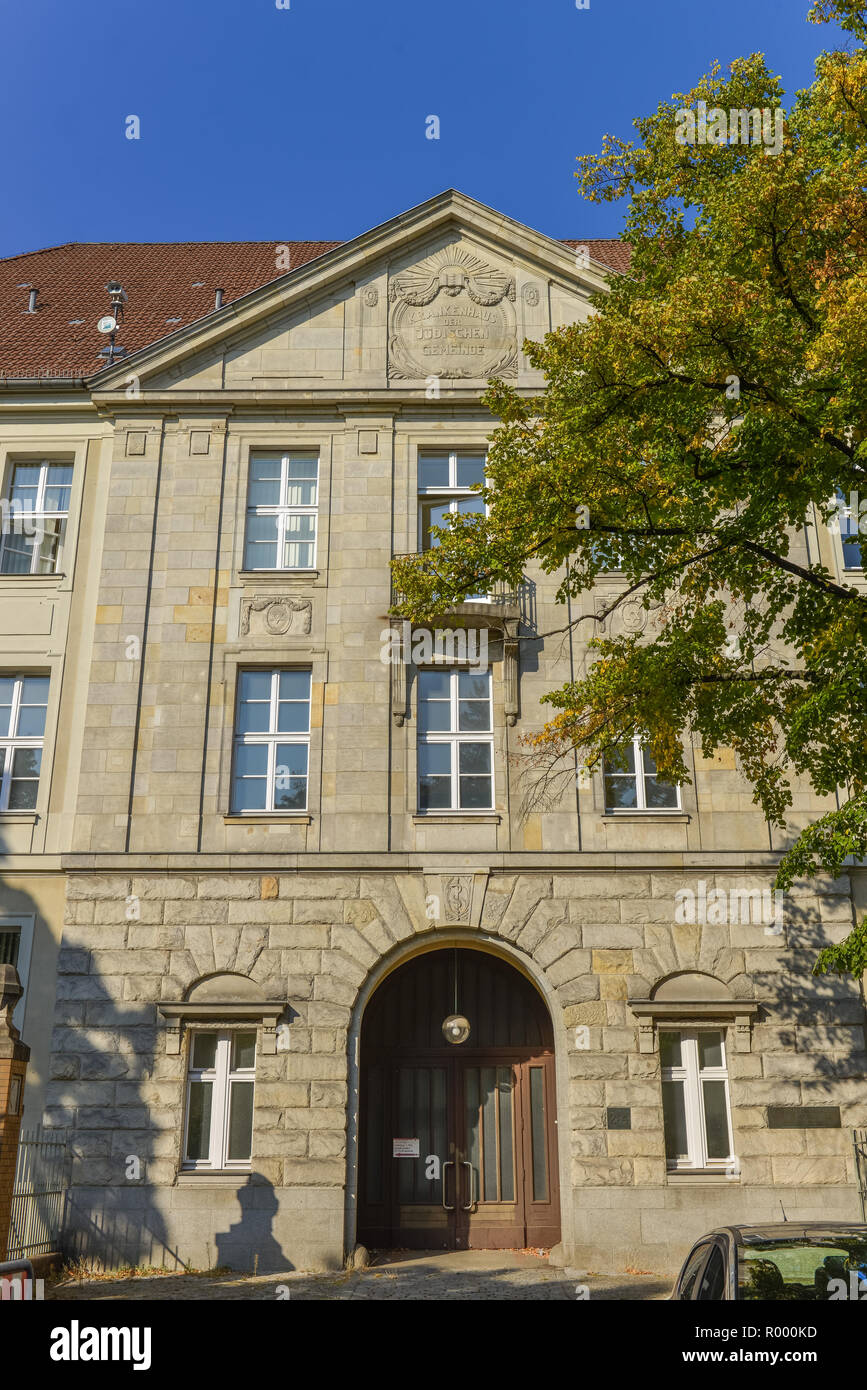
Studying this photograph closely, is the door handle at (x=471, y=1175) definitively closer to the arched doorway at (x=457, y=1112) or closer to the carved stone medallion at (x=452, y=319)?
the arched doorway at (x=457, y=1112)

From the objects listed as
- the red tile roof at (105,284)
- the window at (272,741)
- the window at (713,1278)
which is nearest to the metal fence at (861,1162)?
the window at (272,741)

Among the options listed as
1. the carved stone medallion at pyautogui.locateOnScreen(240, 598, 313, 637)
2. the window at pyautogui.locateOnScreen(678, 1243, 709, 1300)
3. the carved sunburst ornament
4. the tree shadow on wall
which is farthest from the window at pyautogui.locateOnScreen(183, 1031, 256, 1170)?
the carved sunburst ornament

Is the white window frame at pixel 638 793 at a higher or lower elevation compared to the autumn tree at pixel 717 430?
lower

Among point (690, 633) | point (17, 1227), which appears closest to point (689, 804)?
point (690, 633)

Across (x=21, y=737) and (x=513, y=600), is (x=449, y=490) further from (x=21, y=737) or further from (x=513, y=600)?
(x=21, y=737)

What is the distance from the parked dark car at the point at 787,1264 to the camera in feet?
23.6

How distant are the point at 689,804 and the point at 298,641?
6.57 m

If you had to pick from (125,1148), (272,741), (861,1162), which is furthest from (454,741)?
(861,1162)

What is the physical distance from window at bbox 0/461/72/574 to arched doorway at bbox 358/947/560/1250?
30.0 feet

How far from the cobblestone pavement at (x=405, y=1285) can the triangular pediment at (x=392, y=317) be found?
44.6 feet

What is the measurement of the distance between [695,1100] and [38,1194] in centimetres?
906

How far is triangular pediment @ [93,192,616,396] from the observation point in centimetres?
2052

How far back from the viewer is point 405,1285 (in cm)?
1503
